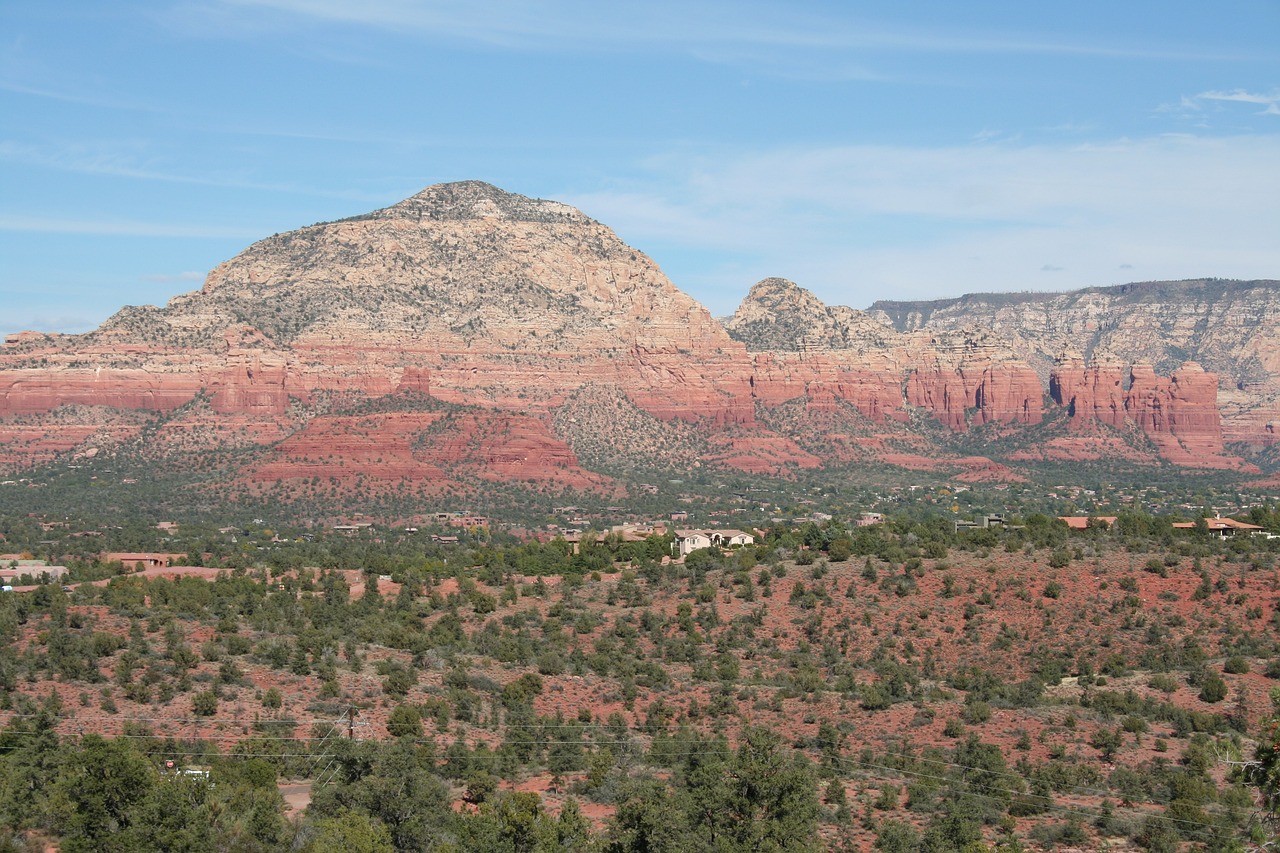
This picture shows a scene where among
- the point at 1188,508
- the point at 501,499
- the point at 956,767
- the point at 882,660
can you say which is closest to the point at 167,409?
the point at 501,499

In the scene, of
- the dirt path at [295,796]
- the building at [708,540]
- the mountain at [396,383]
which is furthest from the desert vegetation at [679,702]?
the mountain at [396,383]

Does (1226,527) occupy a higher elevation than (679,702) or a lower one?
higher

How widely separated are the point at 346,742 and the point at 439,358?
133548 millimetres

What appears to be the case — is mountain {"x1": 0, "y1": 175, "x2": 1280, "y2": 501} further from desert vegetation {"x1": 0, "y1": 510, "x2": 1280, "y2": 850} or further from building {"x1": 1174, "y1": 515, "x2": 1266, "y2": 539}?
desert vegetation {"x1": 0, "y1": 510, "x2": 1280, "y2": 850}

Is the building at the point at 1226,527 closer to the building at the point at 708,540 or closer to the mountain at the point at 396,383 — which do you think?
the building at the point at 708,540

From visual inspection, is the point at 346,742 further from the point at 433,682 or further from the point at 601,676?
the point at 601,676

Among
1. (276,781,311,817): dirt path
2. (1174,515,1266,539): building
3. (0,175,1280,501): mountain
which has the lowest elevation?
(276,781,311,817): dirt path

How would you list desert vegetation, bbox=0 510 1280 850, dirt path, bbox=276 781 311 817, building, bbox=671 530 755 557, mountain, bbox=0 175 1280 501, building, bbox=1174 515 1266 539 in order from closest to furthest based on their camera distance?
desert vegetation, bbox=0 510 1280 850
dirt path, bbox=276 781 311 817
building, bbox=1174 515 1266 539
building, bbox=671 530 755 557
mountain, bbox=0 175 1280 501

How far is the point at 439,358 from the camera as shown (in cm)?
17662

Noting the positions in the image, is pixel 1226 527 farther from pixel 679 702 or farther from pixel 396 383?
pixel 396 383

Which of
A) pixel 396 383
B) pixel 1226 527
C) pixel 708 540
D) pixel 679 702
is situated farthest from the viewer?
pixel 396 383

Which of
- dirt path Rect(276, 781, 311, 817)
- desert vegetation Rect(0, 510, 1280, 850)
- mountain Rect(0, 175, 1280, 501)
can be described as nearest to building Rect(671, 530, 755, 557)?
desert vegetation Rect(0, 510, 1280, 850)

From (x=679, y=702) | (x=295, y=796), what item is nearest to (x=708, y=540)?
(x=679, y=702)

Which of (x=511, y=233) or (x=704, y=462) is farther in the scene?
(x=511, y=233)
